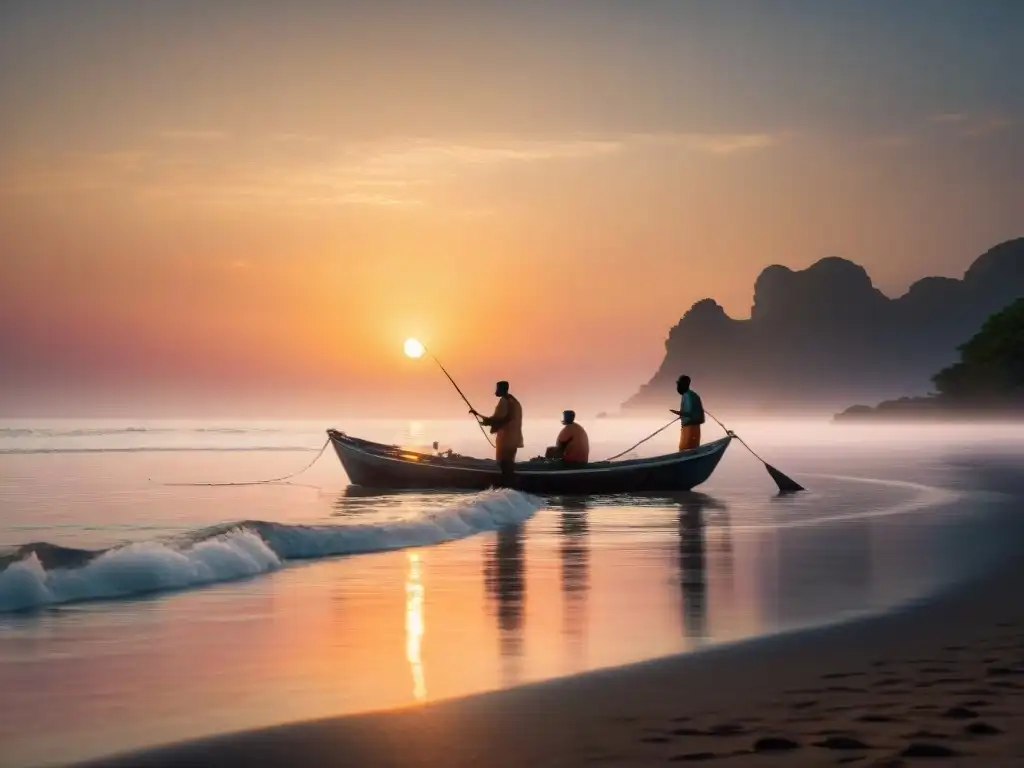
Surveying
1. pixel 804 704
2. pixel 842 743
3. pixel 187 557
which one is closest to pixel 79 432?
pixel 187 557

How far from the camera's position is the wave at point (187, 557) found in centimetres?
1293

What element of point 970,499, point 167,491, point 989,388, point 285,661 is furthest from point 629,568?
point 989,388

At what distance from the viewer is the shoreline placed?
6543 millimetres

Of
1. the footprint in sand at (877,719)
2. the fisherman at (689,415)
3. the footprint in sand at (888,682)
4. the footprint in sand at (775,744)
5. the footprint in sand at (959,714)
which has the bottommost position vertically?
the footprint in sand at (775,744)

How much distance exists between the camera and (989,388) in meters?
134

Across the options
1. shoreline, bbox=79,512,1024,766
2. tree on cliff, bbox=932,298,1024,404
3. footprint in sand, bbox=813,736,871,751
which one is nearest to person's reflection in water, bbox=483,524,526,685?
shoreline, bbox=79,512,1024,766

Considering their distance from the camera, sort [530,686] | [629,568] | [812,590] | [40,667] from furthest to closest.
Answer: [629,568] → [812,590] → [40,667] → [530,686]

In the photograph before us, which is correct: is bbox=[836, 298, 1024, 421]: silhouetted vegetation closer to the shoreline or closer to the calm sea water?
the calm sea water

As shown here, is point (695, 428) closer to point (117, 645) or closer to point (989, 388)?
point (117, 645)

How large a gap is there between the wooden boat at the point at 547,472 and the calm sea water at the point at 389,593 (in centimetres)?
269

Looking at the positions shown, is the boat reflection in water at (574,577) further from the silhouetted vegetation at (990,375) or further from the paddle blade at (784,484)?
the silhouetted vegetation at (990,375)

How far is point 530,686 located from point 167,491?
89.0 ft

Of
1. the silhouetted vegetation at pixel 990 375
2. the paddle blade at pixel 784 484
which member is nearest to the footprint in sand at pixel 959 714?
the paddle blade at pixel 784 484

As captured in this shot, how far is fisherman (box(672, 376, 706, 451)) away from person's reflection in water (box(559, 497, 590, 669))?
6779mm
